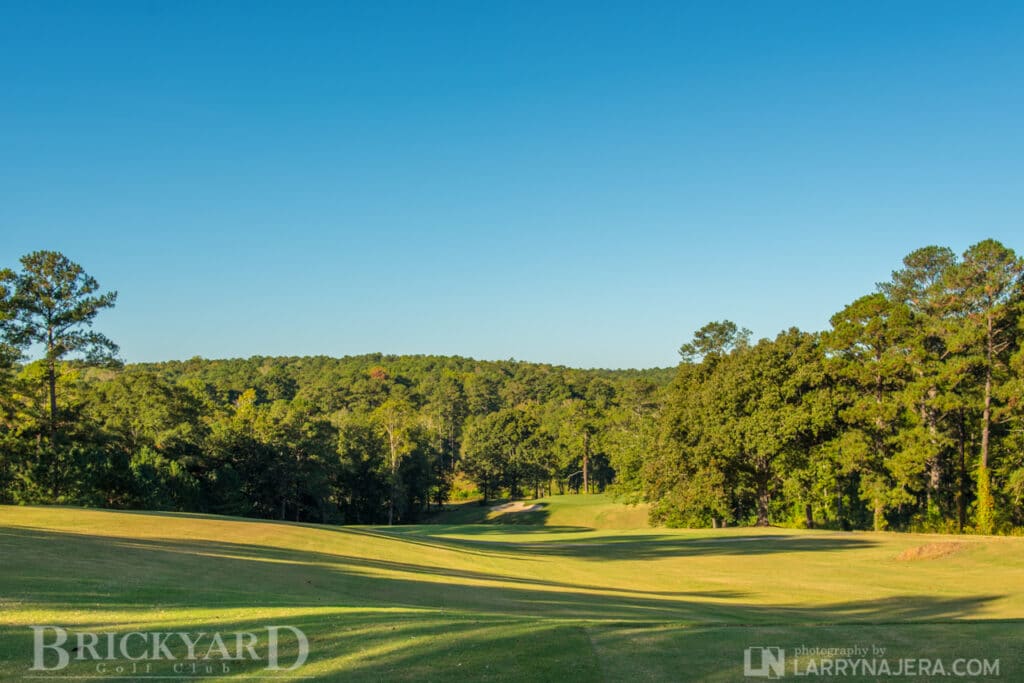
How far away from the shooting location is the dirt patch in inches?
1062

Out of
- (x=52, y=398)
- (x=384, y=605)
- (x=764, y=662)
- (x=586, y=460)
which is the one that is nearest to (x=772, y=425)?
(x=384, y=605)

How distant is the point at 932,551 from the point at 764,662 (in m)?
23.5

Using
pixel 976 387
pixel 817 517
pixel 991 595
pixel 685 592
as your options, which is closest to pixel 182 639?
pixel 685 592

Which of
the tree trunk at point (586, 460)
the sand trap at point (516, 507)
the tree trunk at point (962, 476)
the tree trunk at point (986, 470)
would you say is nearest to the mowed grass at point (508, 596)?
the tree trunk at point (986, 470)

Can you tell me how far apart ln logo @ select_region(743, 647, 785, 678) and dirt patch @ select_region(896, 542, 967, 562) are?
2187cm

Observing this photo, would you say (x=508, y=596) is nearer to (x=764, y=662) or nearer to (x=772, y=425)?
(x=764, y=662)

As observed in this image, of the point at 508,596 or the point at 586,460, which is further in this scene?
the point at 586,460

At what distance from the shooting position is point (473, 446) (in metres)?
101

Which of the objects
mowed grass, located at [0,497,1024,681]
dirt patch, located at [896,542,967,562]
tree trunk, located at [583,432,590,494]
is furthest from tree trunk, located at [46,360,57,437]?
tree trunk, located at [583,432,590,494]

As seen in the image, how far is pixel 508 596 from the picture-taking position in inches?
663

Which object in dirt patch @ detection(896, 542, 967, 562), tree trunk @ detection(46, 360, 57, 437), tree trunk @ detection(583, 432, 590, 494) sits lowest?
tree trunk @ detection(583, 432, 590, 494)

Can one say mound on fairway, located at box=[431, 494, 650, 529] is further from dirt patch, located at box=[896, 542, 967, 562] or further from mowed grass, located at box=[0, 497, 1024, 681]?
dirt patch, located at box=[896, 542, 967, 562]

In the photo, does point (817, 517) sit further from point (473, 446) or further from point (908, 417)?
point (473, 446)

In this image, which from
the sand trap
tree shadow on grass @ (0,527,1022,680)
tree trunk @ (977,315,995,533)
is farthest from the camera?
the sand trap
